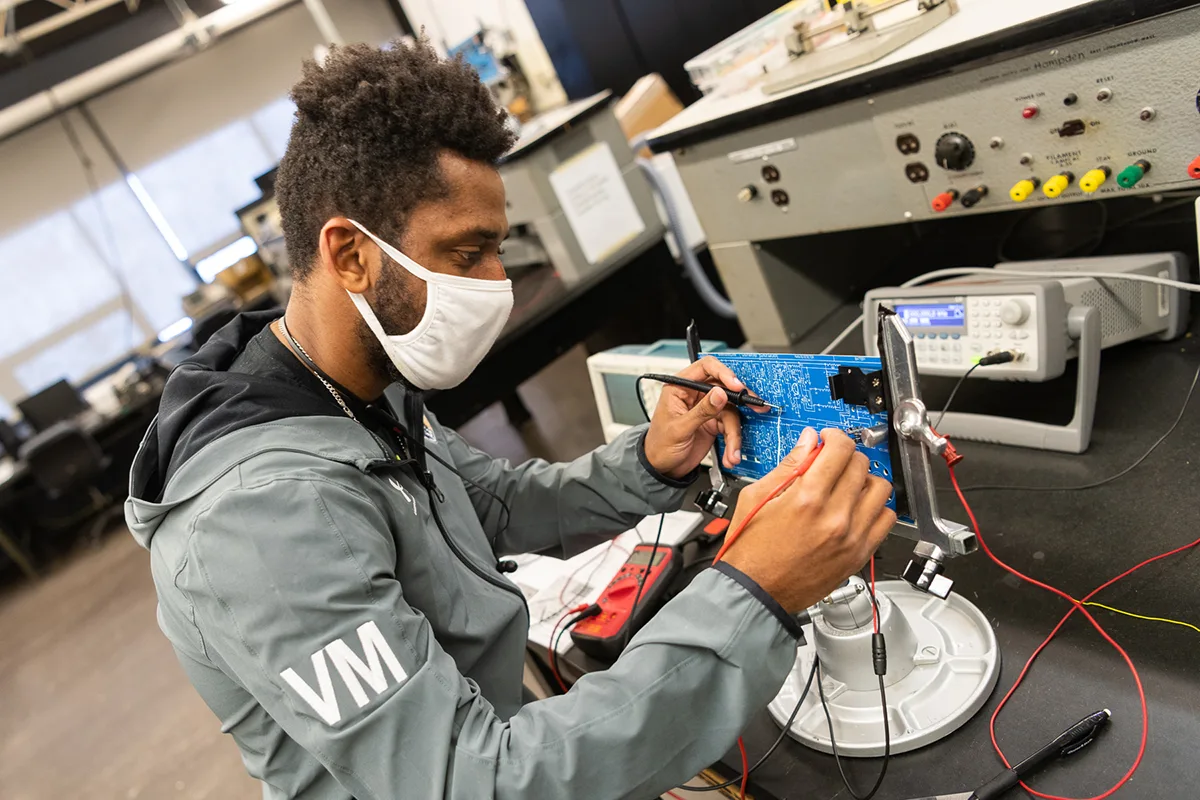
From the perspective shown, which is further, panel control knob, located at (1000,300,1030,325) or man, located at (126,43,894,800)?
panel control knob, located at (1000,300,1030,325)

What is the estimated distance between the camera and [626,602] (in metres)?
1.09

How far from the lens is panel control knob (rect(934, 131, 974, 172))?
1048 mm

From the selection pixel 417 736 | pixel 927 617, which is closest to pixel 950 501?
pixel 927 617

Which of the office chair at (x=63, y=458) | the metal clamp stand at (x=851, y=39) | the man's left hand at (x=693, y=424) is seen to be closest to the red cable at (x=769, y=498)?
the man's left hand at (x=693, y=424)

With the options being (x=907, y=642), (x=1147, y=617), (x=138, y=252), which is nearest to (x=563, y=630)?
(x=907, y=642)

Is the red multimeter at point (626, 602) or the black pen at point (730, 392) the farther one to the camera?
the red multimeter at point (626, 602)

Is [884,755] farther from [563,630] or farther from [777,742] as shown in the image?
[563,630]

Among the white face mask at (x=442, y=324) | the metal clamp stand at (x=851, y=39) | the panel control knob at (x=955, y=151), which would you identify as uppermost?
the metal clamp stand at (x=851, y=39)

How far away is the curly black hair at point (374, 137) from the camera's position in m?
0.81

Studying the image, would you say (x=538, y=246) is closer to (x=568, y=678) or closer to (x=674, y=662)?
(x=568, y=678)

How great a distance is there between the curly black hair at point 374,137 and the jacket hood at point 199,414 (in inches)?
6.5

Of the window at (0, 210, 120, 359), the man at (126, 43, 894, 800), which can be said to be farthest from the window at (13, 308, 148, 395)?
the man at (126, 43, 894, 800)

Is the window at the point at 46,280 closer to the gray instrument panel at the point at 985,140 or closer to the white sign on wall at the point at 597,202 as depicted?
the white sign on wall at the point at 597,202

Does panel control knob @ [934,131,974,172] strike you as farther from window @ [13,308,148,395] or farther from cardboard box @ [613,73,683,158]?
window @ [13,308,148,395]
